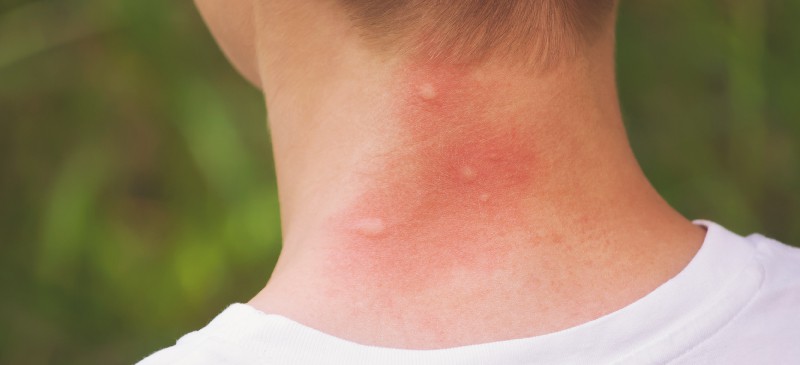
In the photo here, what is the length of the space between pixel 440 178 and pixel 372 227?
0.05m

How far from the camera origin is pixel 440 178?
0.59 meters

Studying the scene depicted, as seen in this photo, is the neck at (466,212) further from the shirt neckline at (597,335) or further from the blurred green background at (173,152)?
the blurred green background at (173,152)

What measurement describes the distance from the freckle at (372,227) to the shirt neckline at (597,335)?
7 cm

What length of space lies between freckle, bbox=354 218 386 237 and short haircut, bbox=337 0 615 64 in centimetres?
10

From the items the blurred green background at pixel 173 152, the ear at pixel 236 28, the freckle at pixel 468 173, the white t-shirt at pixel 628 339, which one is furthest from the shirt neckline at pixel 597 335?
the blurred green background at pixel 173 152

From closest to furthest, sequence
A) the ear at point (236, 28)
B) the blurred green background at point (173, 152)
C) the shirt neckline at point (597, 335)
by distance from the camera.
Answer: the shirt neckline at point (597, 335) → the ear at point (236, 28) → the blurred green background at point (173, 152)

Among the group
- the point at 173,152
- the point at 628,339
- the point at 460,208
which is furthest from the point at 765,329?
the point at 173,152

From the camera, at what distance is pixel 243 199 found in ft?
4.97

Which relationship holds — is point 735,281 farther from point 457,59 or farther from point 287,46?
point 287,46

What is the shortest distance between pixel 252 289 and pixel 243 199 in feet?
0.61

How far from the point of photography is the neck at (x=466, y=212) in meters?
0.57

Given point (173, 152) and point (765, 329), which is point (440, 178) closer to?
point (765, 329)

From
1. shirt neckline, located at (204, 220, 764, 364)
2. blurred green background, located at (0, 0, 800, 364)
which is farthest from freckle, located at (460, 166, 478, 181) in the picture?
blurred green background, located at (0, 0, 800, 364)

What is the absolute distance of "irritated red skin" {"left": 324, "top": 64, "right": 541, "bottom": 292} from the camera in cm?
59
